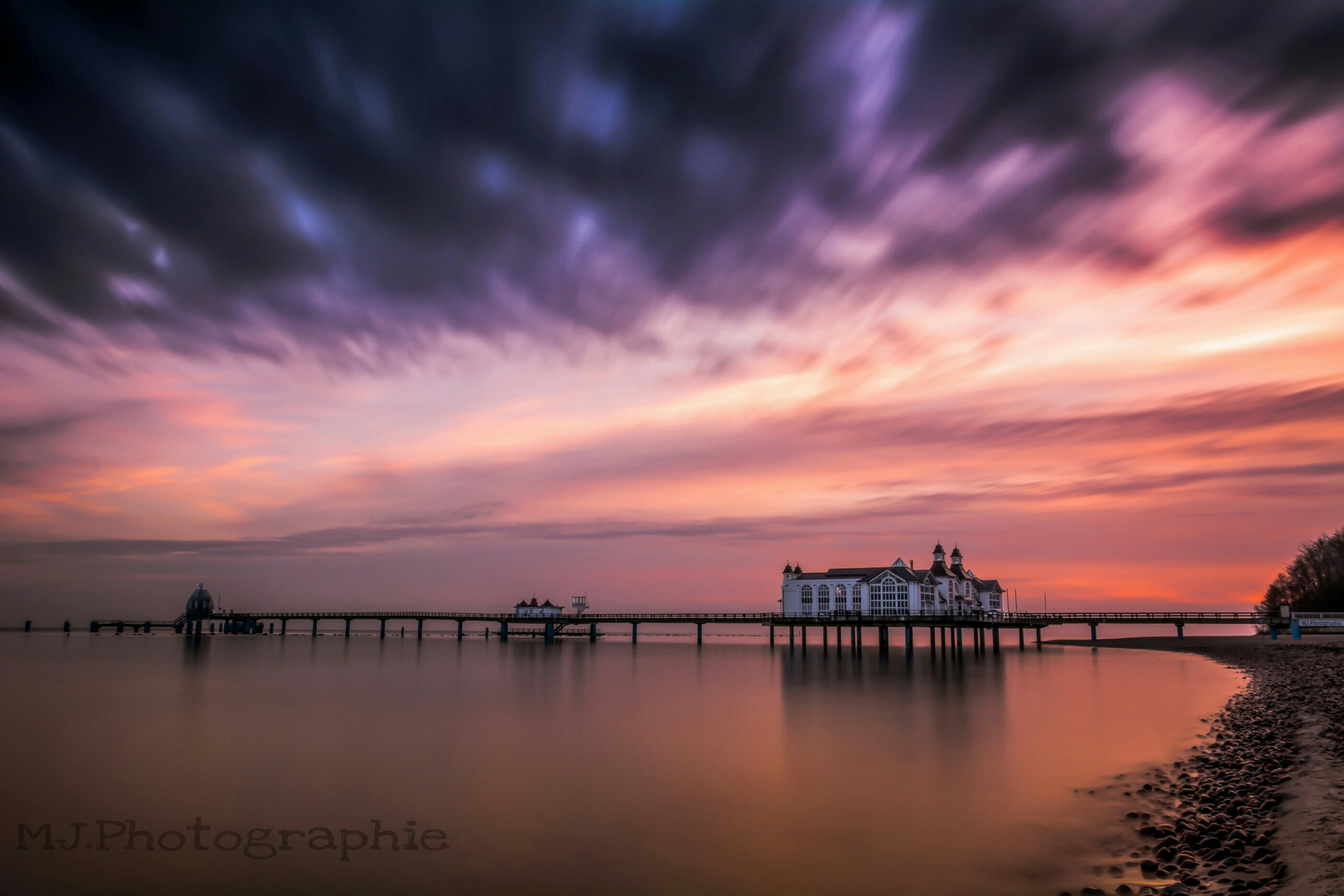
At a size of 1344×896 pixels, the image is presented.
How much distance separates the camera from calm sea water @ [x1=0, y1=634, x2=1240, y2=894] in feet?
45.7

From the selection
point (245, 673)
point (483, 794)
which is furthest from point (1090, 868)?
point (245, 673)

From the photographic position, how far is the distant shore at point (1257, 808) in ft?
35.3

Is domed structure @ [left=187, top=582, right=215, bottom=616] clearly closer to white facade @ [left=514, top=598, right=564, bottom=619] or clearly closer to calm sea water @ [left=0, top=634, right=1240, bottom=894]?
white facade @ [left=514, top=598, right=564, bottom=619]

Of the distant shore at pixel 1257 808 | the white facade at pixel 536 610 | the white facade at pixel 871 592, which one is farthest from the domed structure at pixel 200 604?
the distant shore at pixel 1257 808

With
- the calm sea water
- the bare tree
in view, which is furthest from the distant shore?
the bare tree

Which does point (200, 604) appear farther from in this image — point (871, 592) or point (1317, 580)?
point (1317, 580)

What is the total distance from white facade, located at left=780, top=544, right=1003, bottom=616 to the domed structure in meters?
112

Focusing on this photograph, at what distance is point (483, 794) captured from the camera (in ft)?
64.5

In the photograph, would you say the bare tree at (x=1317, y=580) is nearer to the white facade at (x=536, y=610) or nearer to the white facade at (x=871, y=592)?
the white facade at (x=871, y=592)

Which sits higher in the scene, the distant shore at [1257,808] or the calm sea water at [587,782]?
the distant shore at [1257,808]

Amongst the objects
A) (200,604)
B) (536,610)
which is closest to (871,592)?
(536,610)

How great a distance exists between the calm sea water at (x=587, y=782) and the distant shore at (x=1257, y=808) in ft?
3.79

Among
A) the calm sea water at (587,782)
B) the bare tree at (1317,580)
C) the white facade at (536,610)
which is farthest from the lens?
the white facade at (536,610)

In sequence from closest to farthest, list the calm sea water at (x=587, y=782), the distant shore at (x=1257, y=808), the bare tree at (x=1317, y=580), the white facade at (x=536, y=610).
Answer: the distant shore at (x=1257, y=808)
the calm sea water at (x=587, y=782)
the bare tree at (x=1317, y=580)
the white facade at (x=536, y=610)
